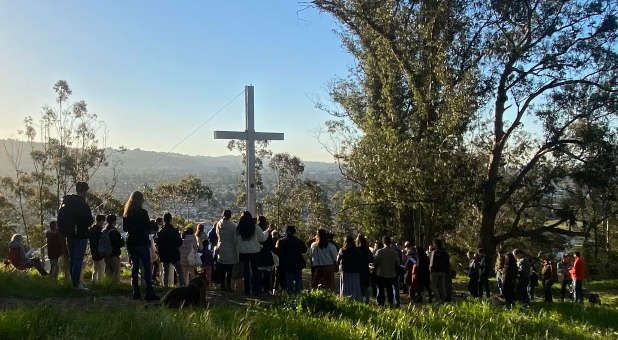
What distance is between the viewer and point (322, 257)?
11.4 meters

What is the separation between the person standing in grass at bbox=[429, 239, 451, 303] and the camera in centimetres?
1263

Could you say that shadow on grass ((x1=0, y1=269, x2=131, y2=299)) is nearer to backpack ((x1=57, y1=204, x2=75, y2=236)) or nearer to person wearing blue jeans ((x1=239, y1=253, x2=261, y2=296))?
backpack ((x1=57, y1=204, x2=75, y2=236))

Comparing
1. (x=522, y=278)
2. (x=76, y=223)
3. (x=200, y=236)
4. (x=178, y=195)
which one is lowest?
(x=522, y=278)

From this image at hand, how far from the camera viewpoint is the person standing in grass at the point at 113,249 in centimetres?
1048

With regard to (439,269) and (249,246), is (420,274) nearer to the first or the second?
(439,269)

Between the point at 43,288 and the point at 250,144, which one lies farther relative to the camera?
the point at 250,144

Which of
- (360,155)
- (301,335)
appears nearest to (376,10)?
(360,155)

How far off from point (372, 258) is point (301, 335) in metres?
6.40

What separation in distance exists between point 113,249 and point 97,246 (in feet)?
1.15

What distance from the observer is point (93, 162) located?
3450cm

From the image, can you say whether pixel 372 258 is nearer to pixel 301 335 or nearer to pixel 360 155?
pixel 301 335

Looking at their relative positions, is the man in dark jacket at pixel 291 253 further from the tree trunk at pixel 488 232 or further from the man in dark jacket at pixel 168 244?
the tree trunk at pixel 488 232

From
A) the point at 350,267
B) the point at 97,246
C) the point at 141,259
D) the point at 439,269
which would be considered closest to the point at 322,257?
the point at 350,267

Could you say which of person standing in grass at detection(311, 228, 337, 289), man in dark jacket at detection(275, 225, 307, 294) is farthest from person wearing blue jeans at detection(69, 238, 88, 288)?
person standing in grass at detection(311, 228, 337, 289)
